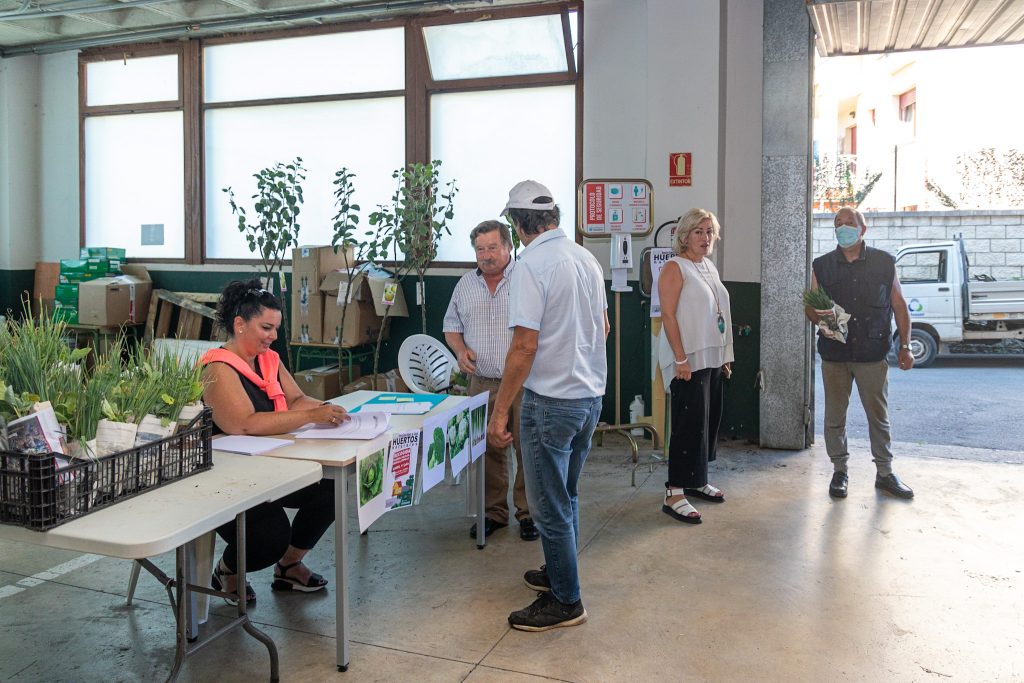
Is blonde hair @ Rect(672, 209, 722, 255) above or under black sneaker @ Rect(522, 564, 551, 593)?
above

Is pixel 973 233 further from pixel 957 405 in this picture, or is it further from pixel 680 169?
pixel 680 169

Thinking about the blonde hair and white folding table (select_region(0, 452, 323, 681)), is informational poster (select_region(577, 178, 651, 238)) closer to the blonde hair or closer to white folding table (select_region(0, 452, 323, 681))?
the blonde hair

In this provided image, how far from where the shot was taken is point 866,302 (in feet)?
14.8

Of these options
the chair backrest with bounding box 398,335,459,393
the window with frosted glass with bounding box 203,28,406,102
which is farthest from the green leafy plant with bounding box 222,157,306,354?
the chair backrest with bounding box 398,335,459,393

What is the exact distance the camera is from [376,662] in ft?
9.11

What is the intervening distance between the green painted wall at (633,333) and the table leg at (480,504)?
2.16 metres

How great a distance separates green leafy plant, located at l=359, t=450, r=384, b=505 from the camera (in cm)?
275

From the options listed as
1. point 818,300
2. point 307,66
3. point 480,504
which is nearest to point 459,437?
point 480,504

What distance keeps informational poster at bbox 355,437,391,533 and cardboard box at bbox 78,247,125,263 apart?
5698 mm

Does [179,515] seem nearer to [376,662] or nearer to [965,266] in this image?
[376,662]

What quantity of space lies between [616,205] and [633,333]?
1.06 metres

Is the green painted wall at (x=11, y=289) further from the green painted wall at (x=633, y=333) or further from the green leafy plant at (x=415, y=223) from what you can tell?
the green leafy plant at (x=415, y=223)

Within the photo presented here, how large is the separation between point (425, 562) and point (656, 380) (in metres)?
2.29

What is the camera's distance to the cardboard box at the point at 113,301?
23.3 ft
